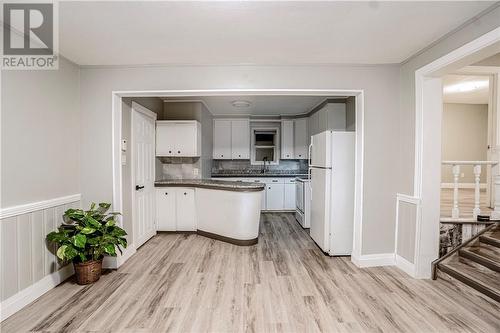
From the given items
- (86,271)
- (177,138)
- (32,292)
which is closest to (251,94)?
(177,138)

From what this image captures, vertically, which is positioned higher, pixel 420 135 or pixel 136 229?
pixel 420 135

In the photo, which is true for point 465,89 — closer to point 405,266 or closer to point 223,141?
point 405,266

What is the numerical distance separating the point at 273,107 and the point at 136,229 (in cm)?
362

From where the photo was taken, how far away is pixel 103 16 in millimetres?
1929

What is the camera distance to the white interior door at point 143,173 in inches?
139

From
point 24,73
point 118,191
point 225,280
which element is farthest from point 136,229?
point 24,73

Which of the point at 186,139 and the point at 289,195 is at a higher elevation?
the point at 186,139

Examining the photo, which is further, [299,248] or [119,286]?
[299,248]

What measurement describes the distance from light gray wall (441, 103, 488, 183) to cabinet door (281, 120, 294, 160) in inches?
172

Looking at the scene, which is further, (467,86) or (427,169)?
(467,86)

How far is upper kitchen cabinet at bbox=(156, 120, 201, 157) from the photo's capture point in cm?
454

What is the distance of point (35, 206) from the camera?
2.31 m

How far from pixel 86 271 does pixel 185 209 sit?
1.89 m

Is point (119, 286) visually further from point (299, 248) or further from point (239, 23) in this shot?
point (239, 23)
